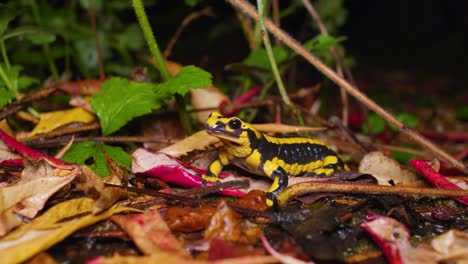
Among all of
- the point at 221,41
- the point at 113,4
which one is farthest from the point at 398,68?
the point at 113,4

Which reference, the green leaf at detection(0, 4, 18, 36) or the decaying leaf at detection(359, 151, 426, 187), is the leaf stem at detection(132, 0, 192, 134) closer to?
the green leaf at detection(0, 4, 18, 36)

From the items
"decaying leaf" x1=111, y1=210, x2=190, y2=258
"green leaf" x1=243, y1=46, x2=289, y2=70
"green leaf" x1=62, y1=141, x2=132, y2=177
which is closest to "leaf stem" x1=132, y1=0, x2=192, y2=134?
"green leaf" x1=62, y1=141, x2=132, y2=177

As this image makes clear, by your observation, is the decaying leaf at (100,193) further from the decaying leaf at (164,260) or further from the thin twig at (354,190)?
the thin twig at (354,190)

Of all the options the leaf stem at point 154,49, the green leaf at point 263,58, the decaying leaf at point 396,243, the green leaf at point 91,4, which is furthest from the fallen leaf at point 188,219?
the green leaf at point 91,4

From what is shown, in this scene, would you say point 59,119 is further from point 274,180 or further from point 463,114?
point 463,114

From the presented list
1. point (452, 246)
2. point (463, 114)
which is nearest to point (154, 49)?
point (452, 246)

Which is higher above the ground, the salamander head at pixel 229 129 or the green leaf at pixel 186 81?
the green leaf at pixel 186 81
